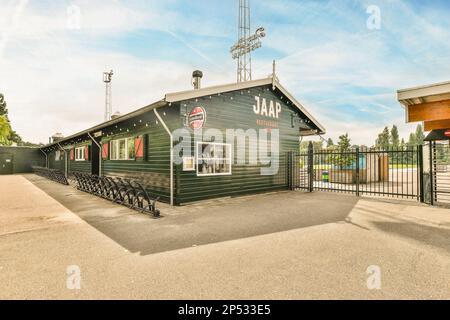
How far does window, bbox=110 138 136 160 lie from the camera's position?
10750 millimetres

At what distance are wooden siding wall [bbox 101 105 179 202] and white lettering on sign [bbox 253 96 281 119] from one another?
4120 millimetres

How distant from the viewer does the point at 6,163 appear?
27.1 metres

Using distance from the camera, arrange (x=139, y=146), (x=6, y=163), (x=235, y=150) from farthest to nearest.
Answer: (x=6, y=163) < (x=139, y=146) < (x=235, y=150)

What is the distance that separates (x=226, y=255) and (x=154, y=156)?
242 inches

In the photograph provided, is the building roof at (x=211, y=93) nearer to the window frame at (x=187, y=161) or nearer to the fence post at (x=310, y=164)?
the window frame at (x=187, y=161)

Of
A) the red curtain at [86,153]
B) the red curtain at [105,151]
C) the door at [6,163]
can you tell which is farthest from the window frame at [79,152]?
the door at [6,163]

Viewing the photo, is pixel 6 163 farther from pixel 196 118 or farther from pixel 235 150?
pixel 235 150

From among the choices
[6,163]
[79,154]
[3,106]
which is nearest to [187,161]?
[79,154]

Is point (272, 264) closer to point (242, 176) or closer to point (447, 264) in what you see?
point (447, 264)

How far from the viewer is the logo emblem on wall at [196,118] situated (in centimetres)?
811

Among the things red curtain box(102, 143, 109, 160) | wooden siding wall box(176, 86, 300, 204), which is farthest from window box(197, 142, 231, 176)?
red curtain box(102, 143, 109, 160)
